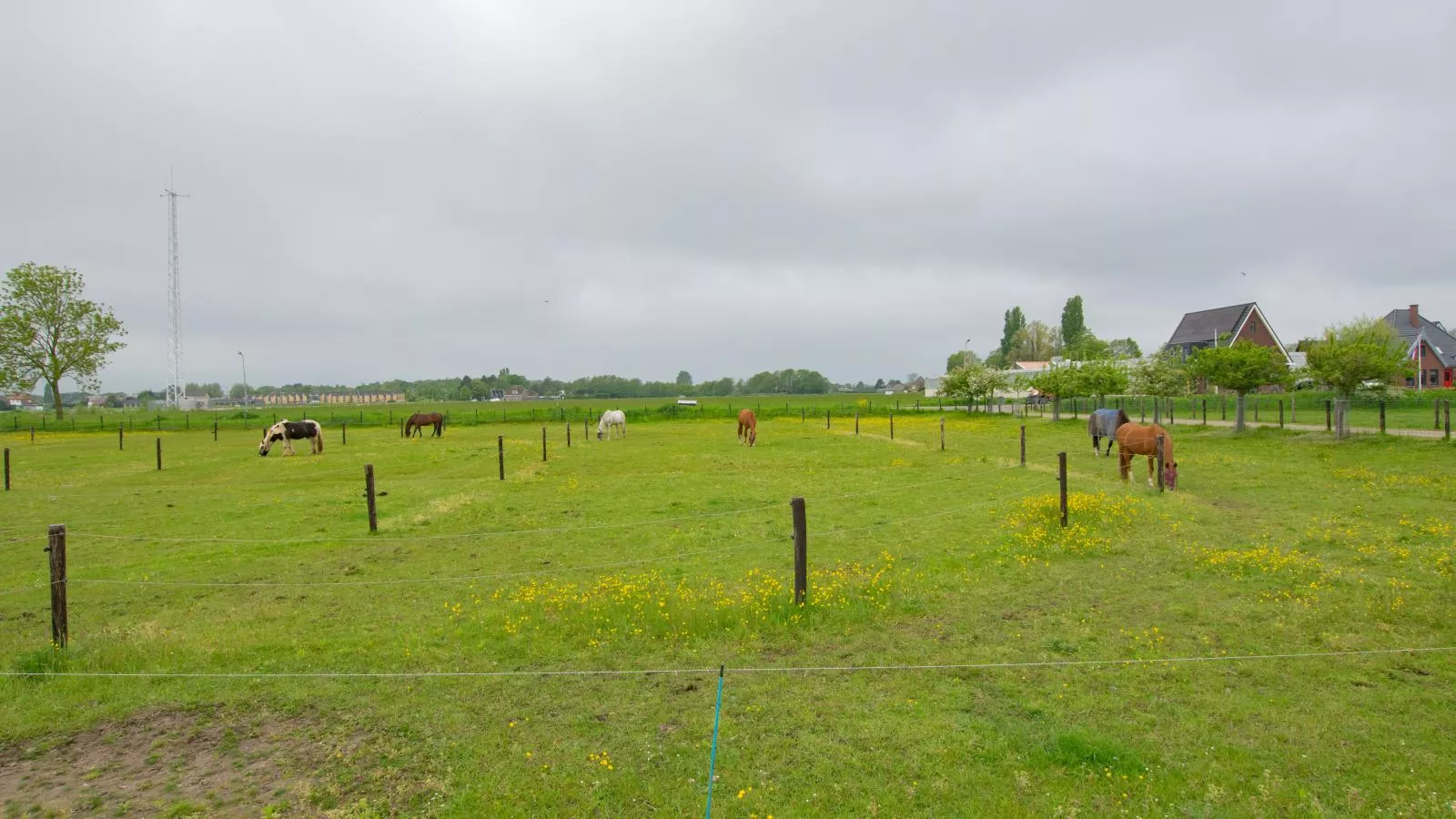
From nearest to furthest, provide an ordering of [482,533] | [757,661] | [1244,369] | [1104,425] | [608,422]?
[757,661]
[482,533]
[1104,425]
[1244,369]
[608,422]

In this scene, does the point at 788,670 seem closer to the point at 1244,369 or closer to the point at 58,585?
the point at 58,585

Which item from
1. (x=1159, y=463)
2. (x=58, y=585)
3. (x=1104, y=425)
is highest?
(x=1104, y=425)

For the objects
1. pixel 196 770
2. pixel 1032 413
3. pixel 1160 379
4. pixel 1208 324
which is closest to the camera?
pixel 196 770

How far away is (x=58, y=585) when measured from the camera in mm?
7012

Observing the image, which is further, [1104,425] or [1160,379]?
[1160,379]

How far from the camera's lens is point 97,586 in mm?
9570

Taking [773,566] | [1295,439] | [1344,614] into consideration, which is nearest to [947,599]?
[773,566]

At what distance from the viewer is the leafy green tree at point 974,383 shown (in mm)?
56875

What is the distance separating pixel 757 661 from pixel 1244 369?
30805mm

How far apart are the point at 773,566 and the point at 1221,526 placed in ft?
26.1

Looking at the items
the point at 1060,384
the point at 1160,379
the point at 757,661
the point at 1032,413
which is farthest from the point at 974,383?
the point at 757,661

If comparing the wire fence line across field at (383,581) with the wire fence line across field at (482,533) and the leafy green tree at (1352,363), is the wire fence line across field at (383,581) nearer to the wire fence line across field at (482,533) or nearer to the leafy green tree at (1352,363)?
the wire fence line across field at (482,533)

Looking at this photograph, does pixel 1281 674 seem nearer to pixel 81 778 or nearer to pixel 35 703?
pixel 81 778

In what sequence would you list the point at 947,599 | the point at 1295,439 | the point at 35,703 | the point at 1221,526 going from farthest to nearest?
the point at 1295,439, the point at 1221,526, the point at 947,599, the point at 35,703
